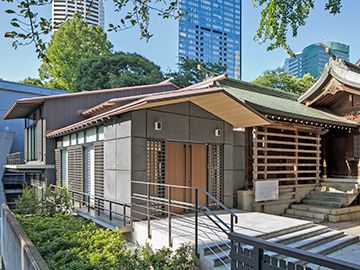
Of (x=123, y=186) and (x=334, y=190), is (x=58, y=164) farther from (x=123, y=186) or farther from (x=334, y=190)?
(x=334, y=190)

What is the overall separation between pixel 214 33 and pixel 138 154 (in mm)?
113211

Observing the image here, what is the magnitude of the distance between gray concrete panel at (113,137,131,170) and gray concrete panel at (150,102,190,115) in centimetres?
125

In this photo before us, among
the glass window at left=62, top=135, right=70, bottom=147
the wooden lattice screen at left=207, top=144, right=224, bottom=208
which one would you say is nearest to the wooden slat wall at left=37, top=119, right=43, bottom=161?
the glass window at left=62, top=135, right=70, bottom=147

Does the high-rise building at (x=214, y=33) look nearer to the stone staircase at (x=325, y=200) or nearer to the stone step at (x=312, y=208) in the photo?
the stone staircase at (x=325, y=200)

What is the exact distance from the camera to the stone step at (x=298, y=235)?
638cm

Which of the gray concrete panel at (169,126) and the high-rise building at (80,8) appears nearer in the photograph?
the high-rise building at (80,8)

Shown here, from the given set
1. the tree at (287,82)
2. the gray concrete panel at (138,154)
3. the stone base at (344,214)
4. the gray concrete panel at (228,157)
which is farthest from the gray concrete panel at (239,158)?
the tree at (287,82)

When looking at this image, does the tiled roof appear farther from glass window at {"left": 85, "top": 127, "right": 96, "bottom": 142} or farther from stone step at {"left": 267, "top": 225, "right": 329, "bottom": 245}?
glass window at {"left": 85, "top": 127, "right": 96, "bottom": 142}

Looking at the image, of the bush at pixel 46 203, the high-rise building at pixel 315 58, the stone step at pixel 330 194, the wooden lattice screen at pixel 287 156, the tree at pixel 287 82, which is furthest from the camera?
the high-rise building at pixel 315 58

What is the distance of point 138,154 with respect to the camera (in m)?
7.51

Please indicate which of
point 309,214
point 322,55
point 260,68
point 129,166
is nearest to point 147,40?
point 129,166

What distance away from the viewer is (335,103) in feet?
47.6

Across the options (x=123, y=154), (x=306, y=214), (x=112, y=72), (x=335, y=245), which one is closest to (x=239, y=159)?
(x=306, y=214)

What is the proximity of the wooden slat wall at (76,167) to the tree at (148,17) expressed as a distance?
729 cm
